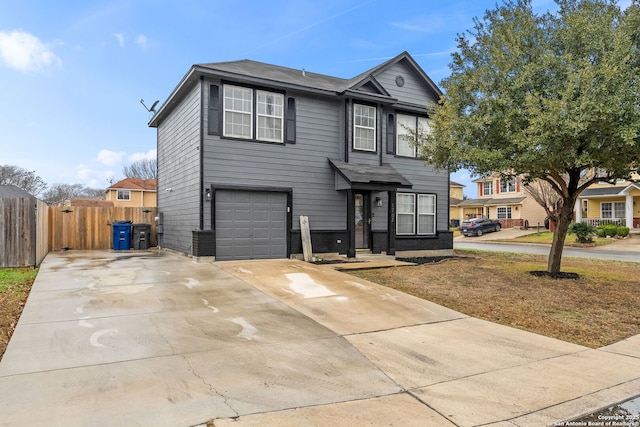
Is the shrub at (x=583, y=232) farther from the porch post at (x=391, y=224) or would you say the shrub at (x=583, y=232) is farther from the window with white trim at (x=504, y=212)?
the porch post at (x=391, y=224)

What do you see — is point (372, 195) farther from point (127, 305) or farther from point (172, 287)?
point (127, 305)

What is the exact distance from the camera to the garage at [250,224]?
1123cm

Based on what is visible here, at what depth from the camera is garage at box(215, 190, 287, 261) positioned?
11.2m

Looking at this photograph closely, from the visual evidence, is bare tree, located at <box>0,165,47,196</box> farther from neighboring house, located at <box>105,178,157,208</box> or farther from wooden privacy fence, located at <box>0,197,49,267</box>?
wooden privacy fence, located at <box>0,197,49,267</box>

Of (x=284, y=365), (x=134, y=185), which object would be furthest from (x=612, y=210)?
(x=134, y=185)

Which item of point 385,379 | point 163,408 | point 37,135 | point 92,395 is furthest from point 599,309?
point 37,135

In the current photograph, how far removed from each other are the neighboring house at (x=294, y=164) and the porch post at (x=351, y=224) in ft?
0.13

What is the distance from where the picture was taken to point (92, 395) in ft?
10.5

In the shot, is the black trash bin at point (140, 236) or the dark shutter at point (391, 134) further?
the black trash bin at point (140, 236)

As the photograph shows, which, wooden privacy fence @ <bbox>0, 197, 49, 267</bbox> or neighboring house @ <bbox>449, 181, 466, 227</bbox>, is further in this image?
neighboring house @ <bbox>449, 181, 466, 227</bbox>

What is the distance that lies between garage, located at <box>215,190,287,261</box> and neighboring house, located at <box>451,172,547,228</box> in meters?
30.3

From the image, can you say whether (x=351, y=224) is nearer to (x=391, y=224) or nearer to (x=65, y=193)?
(x=391, y=224)

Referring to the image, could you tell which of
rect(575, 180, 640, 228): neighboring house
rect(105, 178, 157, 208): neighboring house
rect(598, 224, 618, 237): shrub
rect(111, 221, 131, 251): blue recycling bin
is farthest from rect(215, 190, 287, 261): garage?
rect(105, 178, 157, 208): neighboring house

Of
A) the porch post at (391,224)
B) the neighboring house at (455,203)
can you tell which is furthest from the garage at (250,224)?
the neighboring house at (455,203)
